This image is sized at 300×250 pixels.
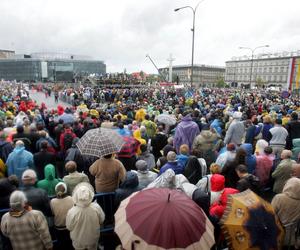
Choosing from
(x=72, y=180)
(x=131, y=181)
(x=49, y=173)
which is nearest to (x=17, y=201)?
(x=49, y=173)

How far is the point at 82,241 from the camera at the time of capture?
3.80 metres

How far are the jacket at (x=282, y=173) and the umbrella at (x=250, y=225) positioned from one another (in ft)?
7.94

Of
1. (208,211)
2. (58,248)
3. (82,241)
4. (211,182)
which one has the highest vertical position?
(211,182)

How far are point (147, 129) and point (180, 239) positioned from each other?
664cm

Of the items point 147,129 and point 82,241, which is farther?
point 147,129

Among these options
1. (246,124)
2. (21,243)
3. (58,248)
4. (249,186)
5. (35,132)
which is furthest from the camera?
(246,124)

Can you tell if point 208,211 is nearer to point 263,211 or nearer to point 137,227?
point 263,211

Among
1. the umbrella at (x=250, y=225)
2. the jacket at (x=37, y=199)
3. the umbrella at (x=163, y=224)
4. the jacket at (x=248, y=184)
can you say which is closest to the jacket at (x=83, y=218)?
the jacket at (x=37, y=199)

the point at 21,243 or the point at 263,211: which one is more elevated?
the point at 263,211

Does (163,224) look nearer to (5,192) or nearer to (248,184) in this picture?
(248,184)

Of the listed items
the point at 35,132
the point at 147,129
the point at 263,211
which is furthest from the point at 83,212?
the point at 147,129

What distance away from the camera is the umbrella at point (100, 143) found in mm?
5180

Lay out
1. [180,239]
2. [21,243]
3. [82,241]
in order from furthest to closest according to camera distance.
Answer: [82,241], [21,243], [180,239]

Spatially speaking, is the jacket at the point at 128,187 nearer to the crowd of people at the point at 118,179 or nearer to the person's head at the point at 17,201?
the crowd of people at the point at 118,179
